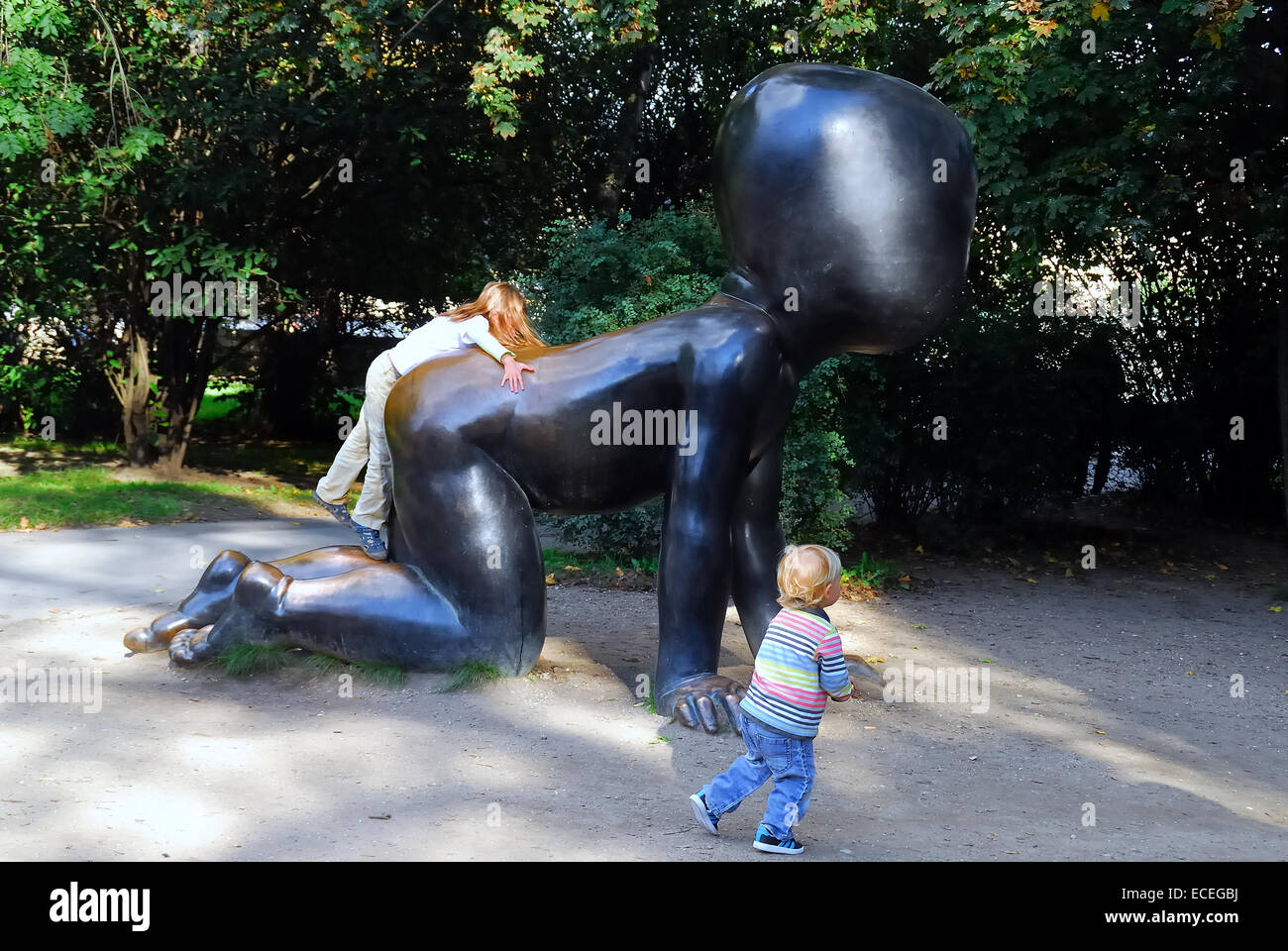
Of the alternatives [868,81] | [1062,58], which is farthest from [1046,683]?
[1062,58]

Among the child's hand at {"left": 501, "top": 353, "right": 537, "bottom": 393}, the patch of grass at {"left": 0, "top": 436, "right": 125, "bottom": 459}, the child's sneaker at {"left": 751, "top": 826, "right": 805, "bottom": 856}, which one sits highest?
the child's hand at {"left": 501, "top": 353, "right": 537, "bottom": 393}

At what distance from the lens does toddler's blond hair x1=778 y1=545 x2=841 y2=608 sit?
4.17m

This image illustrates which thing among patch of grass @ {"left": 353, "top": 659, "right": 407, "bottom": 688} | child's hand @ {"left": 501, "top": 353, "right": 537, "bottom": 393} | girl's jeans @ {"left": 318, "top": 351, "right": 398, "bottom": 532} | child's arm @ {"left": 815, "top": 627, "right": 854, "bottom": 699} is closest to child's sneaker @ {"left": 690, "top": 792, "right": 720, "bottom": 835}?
child's arm @ {"left": 815, "top": 627, "right": 854, "bottom": 699}

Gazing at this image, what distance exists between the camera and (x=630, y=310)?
9.21m

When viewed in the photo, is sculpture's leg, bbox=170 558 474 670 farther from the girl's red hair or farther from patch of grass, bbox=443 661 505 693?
the girl's red hair

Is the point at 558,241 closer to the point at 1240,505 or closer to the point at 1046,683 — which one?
the point at 1046,683

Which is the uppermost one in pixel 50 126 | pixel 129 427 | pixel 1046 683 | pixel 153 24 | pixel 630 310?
pixel 153 24

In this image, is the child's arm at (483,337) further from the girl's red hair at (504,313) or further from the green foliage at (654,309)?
the green foliage at (654,309)

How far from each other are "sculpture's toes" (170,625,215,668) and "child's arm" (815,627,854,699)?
3.20 metres

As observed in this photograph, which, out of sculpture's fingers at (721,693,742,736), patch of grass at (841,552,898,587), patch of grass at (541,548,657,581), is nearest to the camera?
sculpture's fingers at (721,693,742,736)

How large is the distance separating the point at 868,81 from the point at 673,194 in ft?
40.7

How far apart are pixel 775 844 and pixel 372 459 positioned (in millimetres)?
2893

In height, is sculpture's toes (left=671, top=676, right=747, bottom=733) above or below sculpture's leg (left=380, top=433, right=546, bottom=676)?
below

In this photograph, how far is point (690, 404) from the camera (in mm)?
5488
